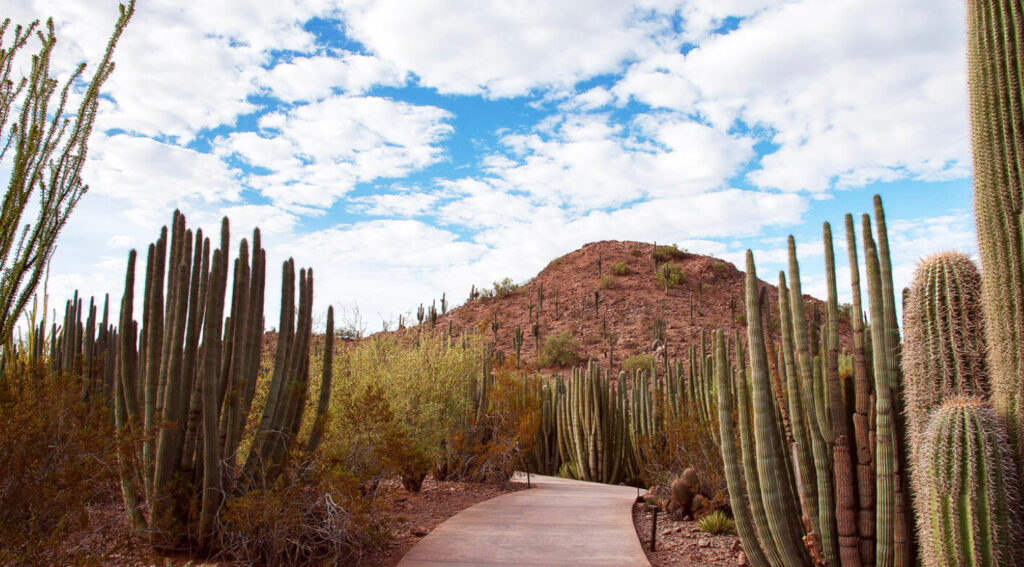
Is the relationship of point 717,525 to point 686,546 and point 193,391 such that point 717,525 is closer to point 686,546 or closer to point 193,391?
point 686,546

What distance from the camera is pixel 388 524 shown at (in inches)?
308

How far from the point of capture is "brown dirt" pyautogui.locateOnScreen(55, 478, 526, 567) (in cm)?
452

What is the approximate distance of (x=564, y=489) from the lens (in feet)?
41.8

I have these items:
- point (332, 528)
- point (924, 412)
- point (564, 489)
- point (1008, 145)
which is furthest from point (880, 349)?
point (564, 489)

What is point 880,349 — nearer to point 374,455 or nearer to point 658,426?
point 374,455

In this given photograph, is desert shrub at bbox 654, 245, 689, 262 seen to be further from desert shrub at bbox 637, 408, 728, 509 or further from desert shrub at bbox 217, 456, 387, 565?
desert shrub at bbox 217, 456, 387, 565

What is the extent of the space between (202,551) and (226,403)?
1315 millimetres

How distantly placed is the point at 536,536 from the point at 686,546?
1681mm

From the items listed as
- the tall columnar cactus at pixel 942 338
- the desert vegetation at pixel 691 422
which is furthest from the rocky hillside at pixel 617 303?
the tall columnar cactus at pixel 942 338

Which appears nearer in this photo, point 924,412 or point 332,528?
point 924,412

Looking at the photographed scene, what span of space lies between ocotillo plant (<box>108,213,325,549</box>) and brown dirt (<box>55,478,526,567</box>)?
0.33 m

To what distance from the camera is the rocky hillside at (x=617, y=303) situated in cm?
3850

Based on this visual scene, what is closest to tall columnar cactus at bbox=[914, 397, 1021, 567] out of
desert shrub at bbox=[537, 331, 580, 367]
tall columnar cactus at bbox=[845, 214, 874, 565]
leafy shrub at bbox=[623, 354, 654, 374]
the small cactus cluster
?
tall columnar cactus at bbox=[845, 214, 874, 565]

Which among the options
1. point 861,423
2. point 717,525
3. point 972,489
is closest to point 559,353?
point 717,525
